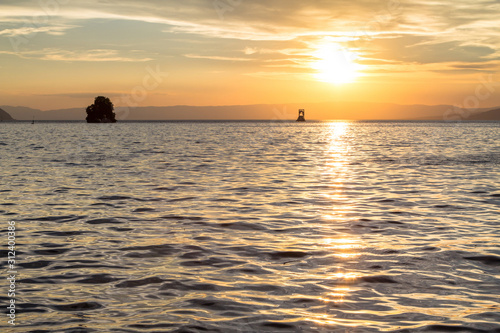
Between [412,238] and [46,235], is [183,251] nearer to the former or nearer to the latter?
[46,235]

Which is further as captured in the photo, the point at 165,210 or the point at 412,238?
the point at 165,210

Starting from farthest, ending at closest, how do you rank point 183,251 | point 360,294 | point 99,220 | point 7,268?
point 99,220 → point 183,251 → point 7,268 → point 360,294

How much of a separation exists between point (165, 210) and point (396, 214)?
7015mm

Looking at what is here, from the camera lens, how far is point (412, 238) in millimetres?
12266

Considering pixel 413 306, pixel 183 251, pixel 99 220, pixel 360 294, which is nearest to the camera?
pixel 413 306

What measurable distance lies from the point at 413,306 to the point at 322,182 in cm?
1658

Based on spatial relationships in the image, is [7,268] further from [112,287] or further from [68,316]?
[68,316]

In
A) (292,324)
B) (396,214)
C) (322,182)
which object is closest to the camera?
(292,324)

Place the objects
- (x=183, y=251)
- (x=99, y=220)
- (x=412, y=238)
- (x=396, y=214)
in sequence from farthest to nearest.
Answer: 1. (x=396, y=214)
2. (x=99, y=220)
3. (x=412, y=238)
4. (x=183, y=251)

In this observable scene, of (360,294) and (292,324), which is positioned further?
(360,294)

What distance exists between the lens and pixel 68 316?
7332mm

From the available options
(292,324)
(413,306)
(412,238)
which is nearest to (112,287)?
(292,324)

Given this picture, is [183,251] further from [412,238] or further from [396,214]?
[396,214]

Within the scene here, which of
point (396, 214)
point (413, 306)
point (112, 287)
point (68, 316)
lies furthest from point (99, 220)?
point (413, 306)
